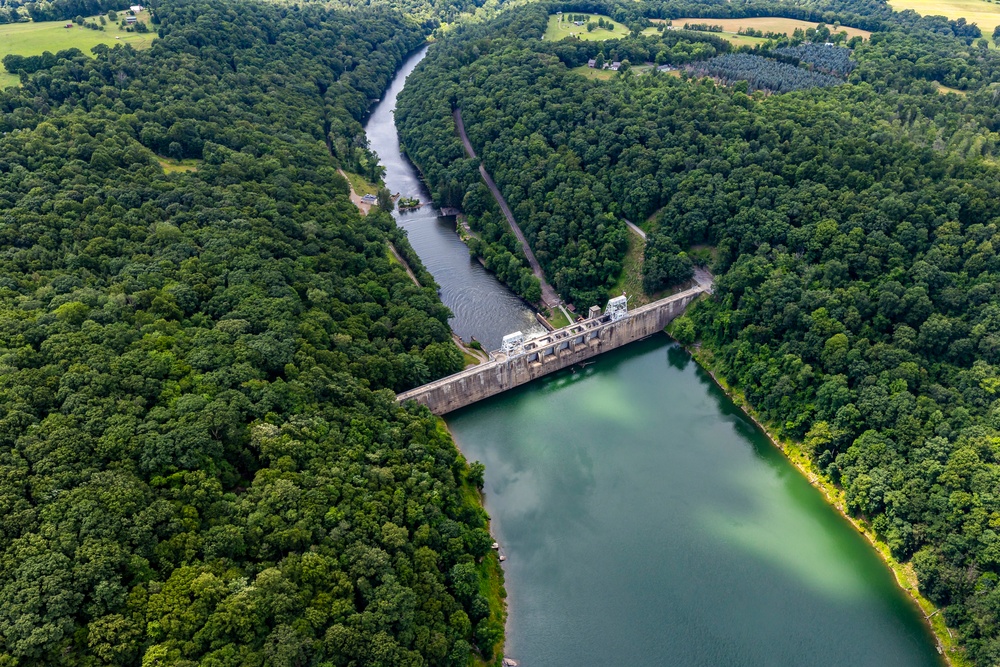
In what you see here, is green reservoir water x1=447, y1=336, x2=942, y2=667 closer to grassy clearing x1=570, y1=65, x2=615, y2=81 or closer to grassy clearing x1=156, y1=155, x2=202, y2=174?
grassy clearing x1=156, y1=155, x2=202, y2=174

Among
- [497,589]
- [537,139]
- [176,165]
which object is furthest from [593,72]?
[497,589]

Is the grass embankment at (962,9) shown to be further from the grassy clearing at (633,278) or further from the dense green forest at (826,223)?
the grassy clearing at (633,278)

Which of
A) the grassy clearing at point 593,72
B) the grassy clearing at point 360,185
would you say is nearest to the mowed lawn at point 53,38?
the grassy clearing at point 360,185

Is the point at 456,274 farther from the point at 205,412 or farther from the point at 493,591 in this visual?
the point at 493,591

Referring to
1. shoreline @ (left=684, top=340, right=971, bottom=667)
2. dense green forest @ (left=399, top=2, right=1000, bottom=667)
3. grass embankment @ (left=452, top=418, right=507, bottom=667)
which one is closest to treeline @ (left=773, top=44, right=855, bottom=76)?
dense green forest @ (left=399, top=2, right=1000, bottom=667)

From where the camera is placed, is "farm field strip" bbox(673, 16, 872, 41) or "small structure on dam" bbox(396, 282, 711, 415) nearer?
"small structure on dam" bbox(396, 282, 711, 415)

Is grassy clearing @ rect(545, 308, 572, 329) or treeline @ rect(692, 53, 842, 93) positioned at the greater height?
treeline @ rect(692, 53, 842, 93)

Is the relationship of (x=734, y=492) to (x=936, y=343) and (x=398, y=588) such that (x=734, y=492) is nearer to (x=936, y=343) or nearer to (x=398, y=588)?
A: (x=936, y=343)
